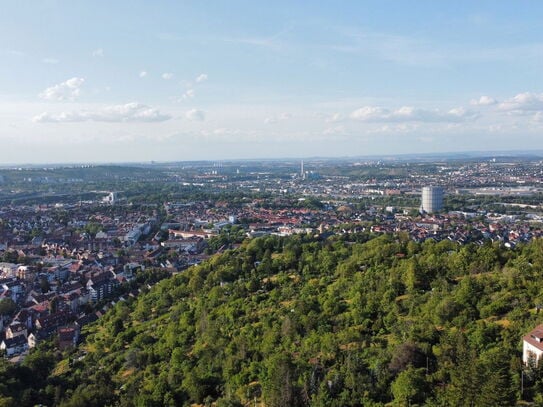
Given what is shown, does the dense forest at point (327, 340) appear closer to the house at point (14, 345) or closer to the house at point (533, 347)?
the house at point (533, 347)

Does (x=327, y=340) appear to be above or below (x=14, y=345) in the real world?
above

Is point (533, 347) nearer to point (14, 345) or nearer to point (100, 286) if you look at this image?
point (14, 345)

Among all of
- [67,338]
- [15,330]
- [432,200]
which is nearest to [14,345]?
[15,330]

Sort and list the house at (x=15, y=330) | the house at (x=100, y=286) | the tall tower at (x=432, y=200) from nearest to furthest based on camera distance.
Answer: the house at (x=15, y=330) → the house at (x=100, y=286) → the tall tower at (x=432, y=200)

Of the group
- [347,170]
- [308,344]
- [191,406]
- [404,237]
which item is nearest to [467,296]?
[308,344]

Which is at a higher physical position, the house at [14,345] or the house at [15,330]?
the house at [15,330]

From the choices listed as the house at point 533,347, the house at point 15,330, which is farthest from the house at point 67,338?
the house at point 533,347

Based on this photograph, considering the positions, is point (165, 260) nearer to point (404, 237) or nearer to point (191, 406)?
point (404, 237)

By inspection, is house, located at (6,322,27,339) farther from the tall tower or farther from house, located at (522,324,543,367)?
the tall tower
